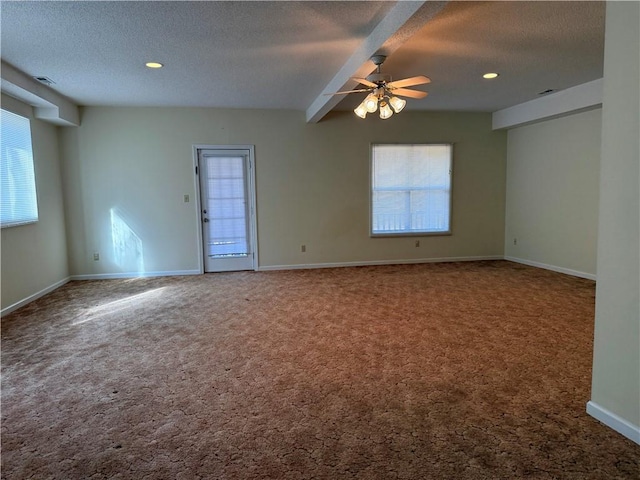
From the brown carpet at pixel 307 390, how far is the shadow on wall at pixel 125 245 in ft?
4.90

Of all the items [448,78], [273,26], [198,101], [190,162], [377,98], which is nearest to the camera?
[273,26]

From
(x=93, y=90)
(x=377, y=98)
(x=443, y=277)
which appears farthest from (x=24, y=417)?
(x=443, y=277)

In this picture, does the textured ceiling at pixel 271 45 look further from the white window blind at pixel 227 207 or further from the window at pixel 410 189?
the window at pixel 410 189

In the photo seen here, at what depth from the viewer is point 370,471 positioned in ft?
5.93

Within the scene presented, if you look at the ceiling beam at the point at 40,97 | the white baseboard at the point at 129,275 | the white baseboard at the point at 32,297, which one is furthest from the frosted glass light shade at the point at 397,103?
the white baseboard at the point at 32,297

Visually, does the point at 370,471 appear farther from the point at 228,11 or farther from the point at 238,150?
the point at 238,150

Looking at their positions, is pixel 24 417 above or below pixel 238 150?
below

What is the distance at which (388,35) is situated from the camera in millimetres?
2934

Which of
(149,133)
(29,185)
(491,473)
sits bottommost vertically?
(491,473)

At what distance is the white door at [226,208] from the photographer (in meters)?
6.27

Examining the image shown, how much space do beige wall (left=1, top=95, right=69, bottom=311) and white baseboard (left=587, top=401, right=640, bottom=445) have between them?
5.37 metres

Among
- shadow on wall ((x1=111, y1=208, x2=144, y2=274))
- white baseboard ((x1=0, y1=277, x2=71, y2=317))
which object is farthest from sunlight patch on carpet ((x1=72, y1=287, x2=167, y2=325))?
shadow on wall ((x1=111, y1=208, x2=144, y2=274))

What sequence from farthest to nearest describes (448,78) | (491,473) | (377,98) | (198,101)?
1. (198,101)
2. (448,78)
3. (377,98)
4. (491,473)

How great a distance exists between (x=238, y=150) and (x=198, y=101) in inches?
37.9
